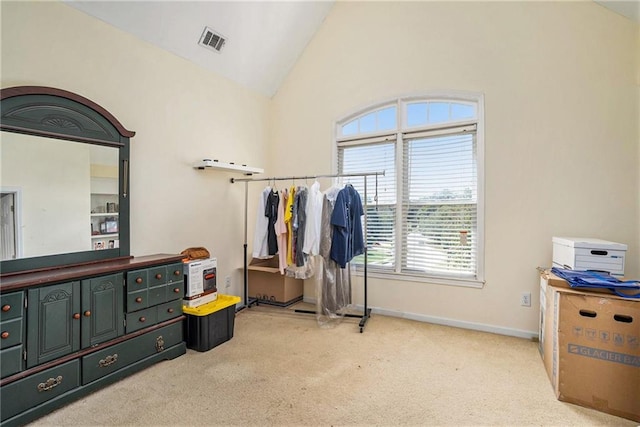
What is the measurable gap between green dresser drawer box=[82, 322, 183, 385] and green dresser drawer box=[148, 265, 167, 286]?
390 mm

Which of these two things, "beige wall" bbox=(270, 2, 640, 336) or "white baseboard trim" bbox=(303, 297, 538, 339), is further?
"white baseboard trim" bbox=(303, 297, 538, 339)

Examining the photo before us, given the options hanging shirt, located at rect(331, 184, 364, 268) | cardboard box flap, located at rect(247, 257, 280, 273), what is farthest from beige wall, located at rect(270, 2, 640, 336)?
cardboard box flap, located at rect(247, 257, 280, 273)

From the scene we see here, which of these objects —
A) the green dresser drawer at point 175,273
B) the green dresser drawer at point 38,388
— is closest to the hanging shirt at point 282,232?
the green dresser drawer at point 175,273

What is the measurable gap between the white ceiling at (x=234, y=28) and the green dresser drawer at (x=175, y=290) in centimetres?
231

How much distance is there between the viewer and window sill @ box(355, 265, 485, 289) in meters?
3.50

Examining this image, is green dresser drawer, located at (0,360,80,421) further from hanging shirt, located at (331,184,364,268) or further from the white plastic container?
the white plastic container

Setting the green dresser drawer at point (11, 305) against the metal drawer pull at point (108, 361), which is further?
the metal drawer pull at point (108, 361)

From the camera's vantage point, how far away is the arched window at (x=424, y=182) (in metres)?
3.55

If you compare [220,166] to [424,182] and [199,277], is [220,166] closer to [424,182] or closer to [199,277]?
[199,277]

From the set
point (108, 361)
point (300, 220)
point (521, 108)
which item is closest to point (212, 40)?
point (300, 220)

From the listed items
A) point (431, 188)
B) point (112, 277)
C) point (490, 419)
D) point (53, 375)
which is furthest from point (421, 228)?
point (53, 375)

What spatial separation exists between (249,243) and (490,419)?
326 centimetres

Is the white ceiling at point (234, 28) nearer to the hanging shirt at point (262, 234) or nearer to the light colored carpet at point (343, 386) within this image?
the hanging shirt at point (262, 234)

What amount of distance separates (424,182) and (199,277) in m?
2.65
